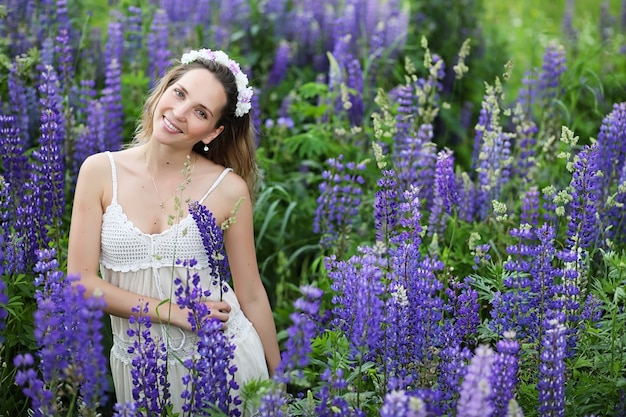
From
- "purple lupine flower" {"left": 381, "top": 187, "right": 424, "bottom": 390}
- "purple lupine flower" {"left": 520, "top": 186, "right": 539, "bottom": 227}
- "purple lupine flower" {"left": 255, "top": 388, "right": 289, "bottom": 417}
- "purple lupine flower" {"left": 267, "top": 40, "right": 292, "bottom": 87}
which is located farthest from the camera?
"purple lupine flower" {"left": 267, "top": 40, "right": 292, "bottom": 87}

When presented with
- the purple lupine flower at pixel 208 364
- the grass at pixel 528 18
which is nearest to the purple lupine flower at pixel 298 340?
the purple lupine flower at pixel 208 364

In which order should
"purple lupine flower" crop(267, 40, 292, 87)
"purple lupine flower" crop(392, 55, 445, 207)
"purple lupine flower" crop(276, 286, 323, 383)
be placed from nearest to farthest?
"purple lupine flower" crop(276, 286, 323, 383) → "purple lupine flower" crop(392, 55, 445, 207) → "purple lupine flower" crop(267, 40, 292, 87)

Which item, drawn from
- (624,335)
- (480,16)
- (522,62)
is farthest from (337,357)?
(522,62)

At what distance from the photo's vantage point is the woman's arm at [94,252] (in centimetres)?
284

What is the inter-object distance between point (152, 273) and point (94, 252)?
215 mm

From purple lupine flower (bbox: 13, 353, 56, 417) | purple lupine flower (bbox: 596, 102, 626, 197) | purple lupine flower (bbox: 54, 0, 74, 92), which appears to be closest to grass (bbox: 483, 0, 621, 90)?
purple lupine flower (bbox: 596, 102, 626, 197)

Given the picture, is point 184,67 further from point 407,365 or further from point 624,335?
point 624,335

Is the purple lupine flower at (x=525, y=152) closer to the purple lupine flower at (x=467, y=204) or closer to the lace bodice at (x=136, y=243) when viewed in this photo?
the purple lupine flower at (x=467, y=204)

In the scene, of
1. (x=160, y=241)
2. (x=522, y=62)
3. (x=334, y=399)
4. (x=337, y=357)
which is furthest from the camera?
(x=522, y=62)

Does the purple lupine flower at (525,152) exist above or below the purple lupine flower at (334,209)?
above

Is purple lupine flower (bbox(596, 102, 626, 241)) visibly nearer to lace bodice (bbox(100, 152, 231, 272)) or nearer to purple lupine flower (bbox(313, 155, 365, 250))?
purple lupine flower (bbox(313, 155, 365, 250))

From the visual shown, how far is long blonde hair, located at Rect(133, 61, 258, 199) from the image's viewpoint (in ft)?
10.5

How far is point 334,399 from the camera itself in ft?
7.68

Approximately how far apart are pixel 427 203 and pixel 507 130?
6.40 ft
